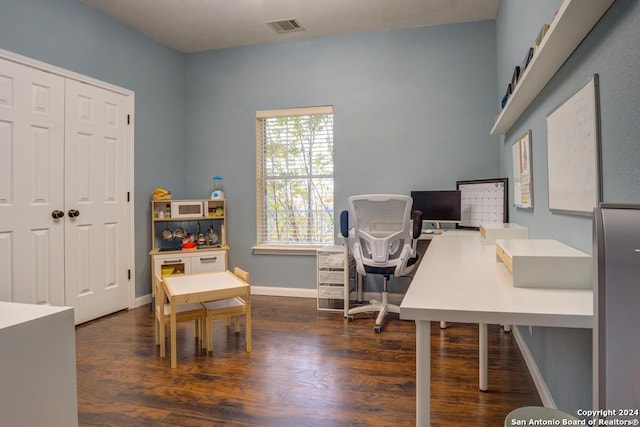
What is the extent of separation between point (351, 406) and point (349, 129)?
9.51ft

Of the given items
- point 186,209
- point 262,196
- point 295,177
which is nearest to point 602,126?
point 295,177

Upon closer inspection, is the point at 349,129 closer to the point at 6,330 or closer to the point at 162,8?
the point at 162,8

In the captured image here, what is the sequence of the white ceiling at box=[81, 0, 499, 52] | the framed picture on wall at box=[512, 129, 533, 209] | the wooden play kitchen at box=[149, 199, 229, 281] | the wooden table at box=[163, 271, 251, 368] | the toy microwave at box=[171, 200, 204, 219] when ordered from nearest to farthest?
the framed picture on wall at box=[512, 129, 533, 209] < the wooden table at box=[163, 271, 251, 368] < the white ceiling at box=[81, 0, 499, 52] < the wooden play kitchen at box=[149, 199, 229, 281] < the toy microwave at box=[171, 200, 204, 219]

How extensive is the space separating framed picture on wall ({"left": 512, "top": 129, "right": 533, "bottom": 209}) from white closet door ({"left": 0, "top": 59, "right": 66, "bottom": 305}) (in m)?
3.44

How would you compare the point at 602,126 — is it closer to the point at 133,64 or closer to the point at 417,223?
the point at 417,223

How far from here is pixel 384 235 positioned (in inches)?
129

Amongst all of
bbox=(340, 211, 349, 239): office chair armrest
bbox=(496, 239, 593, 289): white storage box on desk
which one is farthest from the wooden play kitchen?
bbox=(496, 239, 593, 289): white storage box on desk

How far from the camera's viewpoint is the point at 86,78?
3391mm

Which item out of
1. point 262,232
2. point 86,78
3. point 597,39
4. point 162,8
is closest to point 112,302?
point 262,232

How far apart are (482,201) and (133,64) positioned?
3657 millimetres

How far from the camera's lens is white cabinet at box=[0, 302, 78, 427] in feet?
3.88

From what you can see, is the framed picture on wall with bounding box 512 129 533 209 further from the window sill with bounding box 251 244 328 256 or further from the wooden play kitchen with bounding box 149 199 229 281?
the wooden play kitchen with bounding box 149 199 229 281

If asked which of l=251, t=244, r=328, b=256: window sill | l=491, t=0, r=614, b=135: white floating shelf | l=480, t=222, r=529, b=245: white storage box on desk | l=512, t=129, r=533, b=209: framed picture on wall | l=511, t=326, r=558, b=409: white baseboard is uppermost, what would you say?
l=491, t=0, r=614, b=135: white floating shelf

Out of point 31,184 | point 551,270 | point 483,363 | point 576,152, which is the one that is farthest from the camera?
point 31,184
